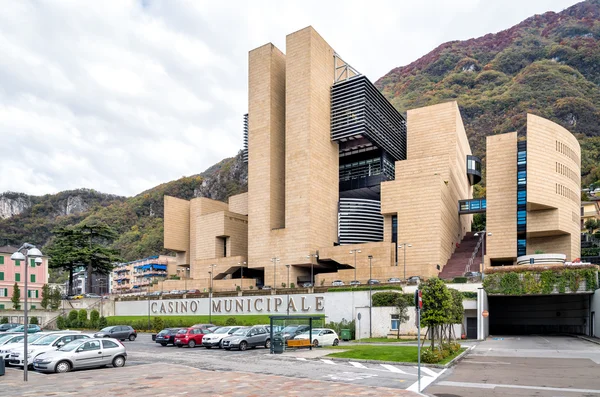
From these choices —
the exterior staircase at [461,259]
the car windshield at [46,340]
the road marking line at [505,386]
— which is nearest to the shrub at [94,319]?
the car windshield at [46,340]

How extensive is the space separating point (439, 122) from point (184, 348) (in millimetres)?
61233

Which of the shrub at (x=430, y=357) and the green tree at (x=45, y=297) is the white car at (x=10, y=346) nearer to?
the shrub at (x=430, y=357)

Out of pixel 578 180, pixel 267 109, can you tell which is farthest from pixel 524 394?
pixel 267 109

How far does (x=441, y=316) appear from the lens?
2547 centimetres

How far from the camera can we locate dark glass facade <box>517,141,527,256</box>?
237ft

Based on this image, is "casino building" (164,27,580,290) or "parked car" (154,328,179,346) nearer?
"parked car" (154,328,179,346)

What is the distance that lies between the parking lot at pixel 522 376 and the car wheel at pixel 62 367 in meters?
15.0

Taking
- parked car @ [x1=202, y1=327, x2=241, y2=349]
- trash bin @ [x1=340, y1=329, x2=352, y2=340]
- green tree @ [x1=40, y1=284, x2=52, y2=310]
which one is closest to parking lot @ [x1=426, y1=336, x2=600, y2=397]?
trash bin @ [x1=340, y1=329, x2=352, y2=340]

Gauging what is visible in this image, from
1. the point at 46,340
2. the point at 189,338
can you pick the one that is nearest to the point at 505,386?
the point at 46,340

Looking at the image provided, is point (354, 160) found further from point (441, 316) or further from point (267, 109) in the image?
point (441, 316)

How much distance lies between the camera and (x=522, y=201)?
237 feet

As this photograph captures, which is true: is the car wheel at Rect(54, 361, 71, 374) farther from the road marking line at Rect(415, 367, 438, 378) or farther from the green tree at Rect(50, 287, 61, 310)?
the green tree at Rect(50, 287, 61, 310)

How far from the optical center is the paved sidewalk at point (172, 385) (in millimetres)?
16453

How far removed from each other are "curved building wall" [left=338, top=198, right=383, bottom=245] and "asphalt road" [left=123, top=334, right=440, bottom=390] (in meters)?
53.8
